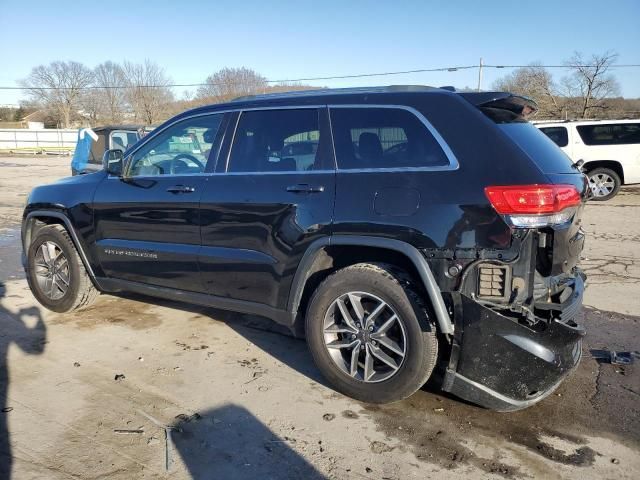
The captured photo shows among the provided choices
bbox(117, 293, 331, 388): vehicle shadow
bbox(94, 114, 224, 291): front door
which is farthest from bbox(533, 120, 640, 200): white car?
bbox(94, 114, 224, 291): front door

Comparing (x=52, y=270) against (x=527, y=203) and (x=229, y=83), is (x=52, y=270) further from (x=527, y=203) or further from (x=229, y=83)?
(x=229, y=83)

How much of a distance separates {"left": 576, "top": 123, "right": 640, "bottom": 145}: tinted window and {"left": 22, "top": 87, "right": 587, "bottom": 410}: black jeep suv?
11.0m

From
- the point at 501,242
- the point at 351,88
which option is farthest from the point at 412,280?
the point at 351,88

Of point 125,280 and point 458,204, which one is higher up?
point 458,204

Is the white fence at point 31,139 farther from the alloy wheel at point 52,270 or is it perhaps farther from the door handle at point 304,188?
the door handle at point 304,188

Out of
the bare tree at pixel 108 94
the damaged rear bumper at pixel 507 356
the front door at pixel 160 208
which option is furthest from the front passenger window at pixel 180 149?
the bare tree at pixel 108 94

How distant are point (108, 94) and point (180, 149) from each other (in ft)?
244

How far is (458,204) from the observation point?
9.36 feet

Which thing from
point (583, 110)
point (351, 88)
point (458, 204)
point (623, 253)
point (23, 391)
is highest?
point (583, 110)

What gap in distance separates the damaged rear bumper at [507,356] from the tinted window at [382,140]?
89cm

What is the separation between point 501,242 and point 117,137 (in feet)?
36.8

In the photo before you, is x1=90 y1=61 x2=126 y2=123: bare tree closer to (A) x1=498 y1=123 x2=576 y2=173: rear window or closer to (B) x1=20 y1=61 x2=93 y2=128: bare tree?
(B) x1=20 y1=61 x2=93 y2=128: bare tree

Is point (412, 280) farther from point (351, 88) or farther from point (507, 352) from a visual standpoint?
point (351, 88)

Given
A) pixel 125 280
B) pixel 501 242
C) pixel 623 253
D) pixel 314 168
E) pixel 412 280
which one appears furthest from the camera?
pixel 623 253
